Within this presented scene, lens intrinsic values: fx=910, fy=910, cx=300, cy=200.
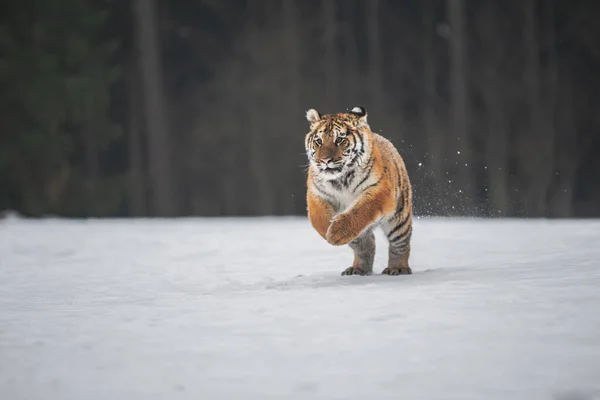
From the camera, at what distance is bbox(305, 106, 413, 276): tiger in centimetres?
716

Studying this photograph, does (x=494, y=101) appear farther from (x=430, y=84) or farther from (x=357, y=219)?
(x=357, y=219)

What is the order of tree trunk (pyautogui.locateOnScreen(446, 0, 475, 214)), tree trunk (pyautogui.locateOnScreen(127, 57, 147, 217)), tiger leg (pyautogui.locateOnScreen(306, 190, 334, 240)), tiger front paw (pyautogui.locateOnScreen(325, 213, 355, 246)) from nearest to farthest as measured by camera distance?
tiger front paw (pyautogui.locateOnScreen(325, 213, 355, 246)) < tiger leg (pyautogui.locateOnScreen(306, 190, 334, 240)) < tree trunk (pyautogui.locateOnScreen(446, 0, 475, 214)) < tree trunk (pyautogui.locateOnScreen(127, 57, 147, 217))

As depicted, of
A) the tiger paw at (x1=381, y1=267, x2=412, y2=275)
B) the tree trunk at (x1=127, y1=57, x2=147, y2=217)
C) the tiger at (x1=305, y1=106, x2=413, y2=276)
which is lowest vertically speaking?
the tree trunk at (x1=127, y1=57, x2=147, y2=217)

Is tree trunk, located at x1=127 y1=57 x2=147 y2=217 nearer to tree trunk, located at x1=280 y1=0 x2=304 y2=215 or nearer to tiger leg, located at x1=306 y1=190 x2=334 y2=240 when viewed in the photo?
tree trunk, located at x1=280 y1=0 x2=304 y2=215

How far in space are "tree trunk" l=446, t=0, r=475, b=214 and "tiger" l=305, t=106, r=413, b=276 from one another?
17.2 m

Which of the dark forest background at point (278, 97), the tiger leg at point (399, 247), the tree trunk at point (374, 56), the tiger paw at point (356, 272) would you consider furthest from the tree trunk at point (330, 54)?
the tiger leg at point (399, 247)

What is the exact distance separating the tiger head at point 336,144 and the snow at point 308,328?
0.93m

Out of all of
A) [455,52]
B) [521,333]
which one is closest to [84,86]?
[455,52]

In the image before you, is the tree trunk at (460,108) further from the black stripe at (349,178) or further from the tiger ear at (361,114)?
the black stripe at (349,178)

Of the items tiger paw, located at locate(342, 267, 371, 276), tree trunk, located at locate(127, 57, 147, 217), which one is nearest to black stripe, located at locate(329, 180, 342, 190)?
tiger paw, located at locate(342, 267, 371, 276)

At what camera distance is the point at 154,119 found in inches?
909

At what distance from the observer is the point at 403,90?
33.4 metres

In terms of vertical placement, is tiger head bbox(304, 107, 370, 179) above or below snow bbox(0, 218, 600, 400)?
above

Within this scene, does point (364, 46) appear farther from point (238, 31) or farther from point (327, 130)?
point (327, 130)
